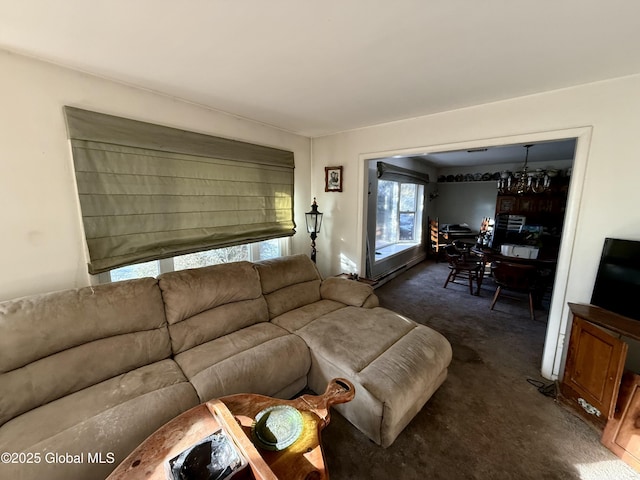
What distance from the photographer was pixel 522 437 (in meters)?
1.56

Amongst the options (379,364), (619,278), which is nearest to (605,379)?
(619,278)

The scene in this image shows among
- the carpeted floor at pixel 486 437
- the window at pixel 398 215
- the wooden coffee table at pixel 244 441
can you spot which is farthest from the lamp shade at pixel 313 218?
the wooden coffee table at pixel 244 441

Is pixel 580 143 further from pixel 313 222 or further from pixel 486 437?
pixel 313 222

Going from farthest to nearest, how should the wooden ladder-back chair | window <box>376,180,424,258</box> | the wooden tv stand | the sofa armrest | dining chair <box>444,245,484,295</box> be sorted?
the wooden ladder-back chair → window <box>376,180,424,258</box> → dining chair <box>444,245,484,295</box> → the sofa armrest → the wooden tv stand

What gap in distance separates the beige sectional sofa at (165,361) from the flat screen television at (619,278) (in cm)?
113

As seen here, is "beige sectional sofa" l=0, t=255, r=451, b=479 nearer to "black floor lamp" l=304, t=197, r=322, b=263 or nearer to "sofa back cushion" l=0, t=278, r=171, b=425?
"sofa back cushion" l=0, t=278, r=171, b=425

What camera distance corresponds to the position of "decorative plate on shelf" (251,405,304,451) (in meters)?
1.03

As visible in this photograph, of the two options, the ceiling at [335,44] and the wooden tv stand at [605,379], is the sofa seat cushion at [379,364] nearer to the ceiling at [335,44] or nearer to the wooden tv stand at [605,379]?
the wooden tv stand at [605,379]

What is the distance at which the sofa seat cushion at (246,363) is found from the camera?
1482mm

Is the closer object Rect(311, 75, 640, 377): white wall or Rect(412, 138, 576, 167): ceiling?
Rect(311, 75, 640, 377): white wall

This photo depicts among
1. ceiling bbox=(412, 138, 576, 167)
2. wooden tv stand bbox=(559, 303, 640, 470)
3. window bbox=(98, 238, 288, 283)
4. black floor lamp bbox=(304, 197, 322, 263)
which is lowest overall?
wooden tv stand bbox=(559, 303, 640, 470)

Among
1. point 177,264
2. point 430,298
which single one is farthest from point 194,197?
point 430,298

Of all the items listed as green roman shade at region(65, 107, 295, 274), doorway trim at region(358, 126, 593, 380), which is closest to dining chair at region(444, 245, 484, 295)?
doorway trim at region(358, 126, 593, 380)

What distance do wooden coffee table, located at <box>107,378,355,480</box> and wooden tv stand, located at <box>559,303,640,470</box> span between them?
1584 mm
